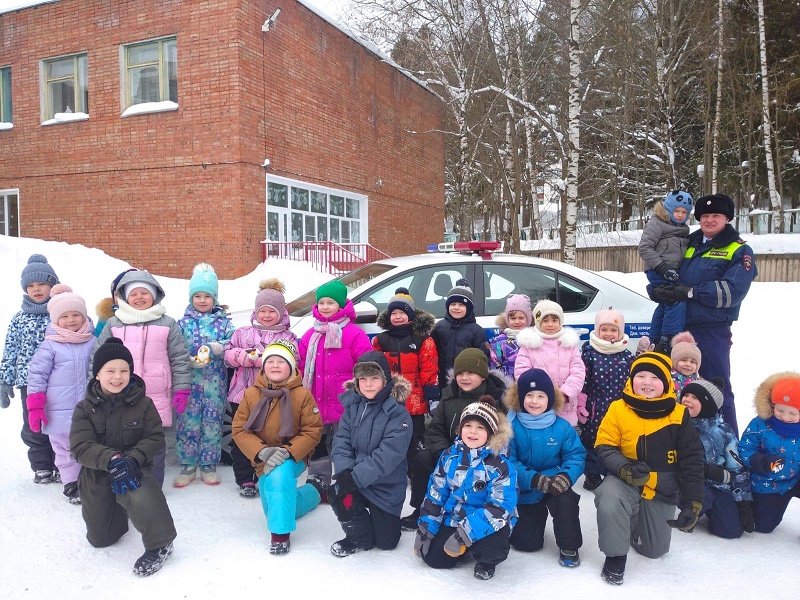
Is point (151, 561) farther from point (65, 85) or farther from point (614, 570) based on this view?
point (65, 85)

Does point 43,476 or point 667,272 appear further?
point 667,272

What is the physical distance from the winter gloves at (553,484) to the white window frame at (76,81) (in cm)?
1555

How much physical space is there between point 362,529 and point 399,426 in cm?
59

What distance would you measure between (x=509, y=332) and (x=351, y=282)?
146cm

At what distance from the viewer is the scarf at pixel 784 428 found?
335 centimetres

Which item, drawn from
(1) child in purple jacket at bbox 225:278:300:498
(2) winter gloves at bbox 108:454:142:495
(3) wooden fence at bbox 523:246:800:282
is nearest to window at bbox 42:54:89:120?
(1) child in purple jacket at bbox 225:278:300:498

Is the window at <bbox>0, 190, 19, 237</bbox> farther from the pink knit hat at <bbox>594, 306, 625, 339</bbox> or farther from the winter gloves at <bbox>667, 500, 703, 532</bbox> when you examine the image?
the winter gloves at <bbox>667, 500, 703, 532</bbox>

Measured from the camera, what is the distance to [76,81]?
15.0m

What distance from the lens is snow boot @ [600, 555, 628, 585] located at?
2.91 m

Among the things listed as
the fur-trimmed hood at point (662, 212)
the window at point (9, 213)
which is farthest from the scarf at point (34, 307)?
the window at point (9, 213)

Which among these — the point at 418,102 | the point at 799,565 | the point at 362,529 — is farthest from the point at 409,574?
the point at 418,102

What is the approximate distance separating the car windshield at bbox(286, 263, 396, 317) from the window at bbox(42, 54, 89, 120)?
42.7 ft

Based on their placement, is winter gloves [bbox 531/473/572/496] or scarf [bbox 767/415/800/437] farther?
scarf [bbox 767/415/800/437]

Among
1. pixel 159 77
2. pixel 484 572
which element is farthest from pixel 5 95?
pixel 484 572
